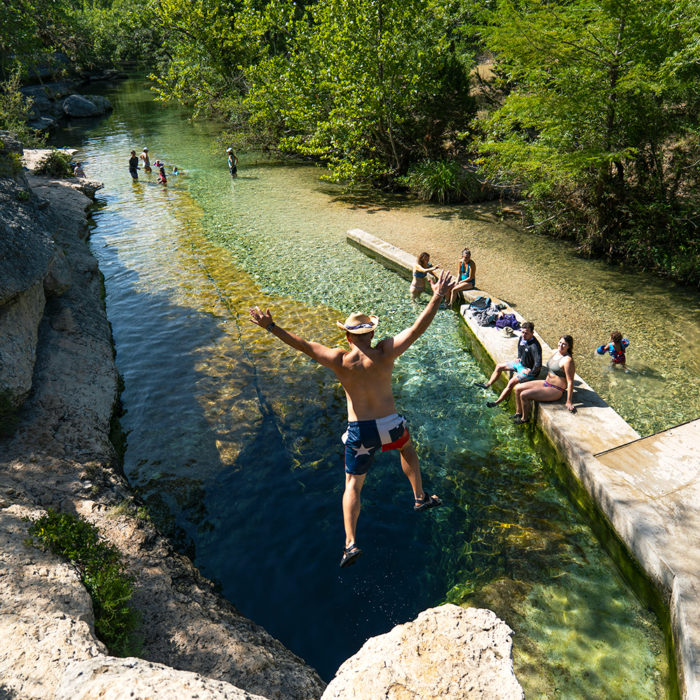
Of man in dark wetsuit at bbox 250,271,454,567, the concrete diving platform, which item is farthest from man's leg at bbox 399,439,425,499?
the concrete diving platform

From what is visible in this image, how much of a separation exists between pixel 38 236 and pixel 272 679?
7878 mm

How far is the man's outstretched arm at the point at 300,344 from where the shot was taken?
15.4 feet

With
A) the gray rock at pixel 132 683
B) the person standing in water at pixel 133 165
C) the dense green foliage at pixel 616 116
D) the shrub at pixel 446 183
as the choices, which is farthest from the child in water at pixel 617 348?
the person standing in water at pixel 133 165

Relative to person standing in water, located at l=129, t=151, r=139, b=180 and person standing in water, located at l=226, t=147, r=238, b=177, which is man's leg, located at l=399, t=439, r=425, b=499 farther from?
person standing in water, located at l=129, t=151, r=139, b=180

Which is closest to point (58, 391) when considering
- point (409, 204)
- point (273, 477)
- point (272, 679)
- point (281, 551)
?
point (273, 477)

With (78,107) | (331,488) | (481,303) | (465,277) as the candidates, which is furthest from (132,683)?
(78,107)

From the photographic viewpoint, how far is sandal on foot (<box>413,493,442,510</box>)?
572cm

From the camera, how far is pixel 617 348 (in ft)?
27.2

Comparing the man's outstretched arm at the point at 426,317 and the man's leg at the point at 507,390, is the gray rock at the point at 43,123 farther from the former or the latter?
the man's outstretched arm at the point at 426,317

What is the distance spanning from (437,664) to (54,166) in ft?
76.2

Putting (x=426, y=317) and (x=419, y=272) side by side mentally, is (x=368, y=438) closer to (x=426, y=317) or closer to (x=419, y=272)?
(x=426, y=317)

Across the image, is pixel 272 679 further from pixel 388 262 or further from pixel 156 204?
pixel 156 204

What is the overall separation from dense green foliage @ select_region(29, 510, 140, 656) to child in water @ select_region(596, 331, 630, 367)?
7.74m

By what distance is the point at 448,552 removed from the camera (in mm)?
5547
